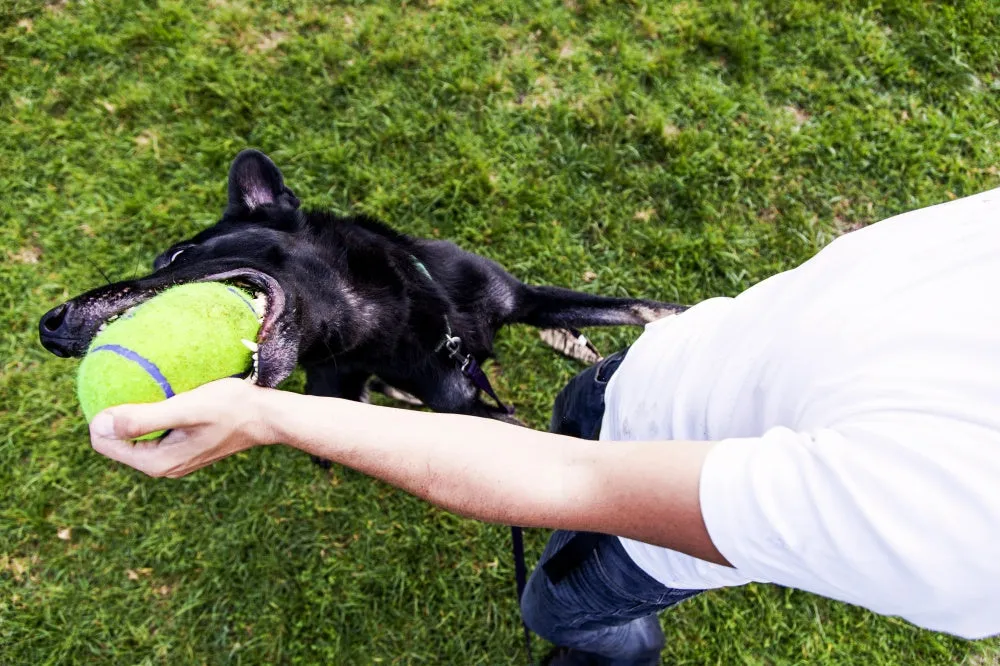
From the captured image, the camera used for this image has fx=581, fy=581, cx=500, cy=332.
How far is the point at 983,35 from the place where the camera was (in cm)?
409

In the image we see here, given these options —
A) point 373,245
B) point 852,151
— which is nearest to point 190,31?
point 373,245

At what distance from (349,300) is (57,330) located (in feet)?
3.42

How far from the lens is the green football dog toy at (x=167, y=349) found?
5.19 feet

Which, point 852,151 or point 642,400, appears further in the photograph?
point 852,151

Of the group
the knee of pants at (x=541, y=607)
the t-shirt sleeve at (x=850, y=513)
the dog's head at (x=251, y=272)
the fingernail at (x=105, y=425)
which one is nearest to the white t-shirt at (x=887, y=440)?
the t-shirt sleeve at (x=850, y=513)

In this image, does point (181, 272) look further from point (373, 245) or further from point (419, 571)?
point (419, 571)

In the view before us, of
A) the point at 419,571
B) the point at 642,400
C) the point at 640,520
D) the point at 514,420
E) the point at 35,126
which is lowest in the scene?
the point at 419,571

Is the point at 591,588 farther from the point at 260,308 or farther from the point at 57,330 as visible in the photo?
the point at 57,330

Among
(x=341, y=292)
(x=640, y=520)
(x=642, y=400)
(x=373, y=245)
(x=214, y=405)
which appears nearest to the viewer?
(x=640, y=520)

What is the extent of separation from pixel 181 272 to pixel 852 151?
4.13m

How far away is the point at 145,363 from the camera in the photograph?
160 centimetres

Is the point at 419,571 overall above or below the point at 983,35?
below

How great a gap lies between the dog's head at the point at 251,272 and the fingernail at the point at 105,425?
47 centimetres

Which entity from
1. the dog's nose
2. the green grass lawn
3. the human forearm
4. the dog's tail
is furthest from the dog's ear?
the human forearm
